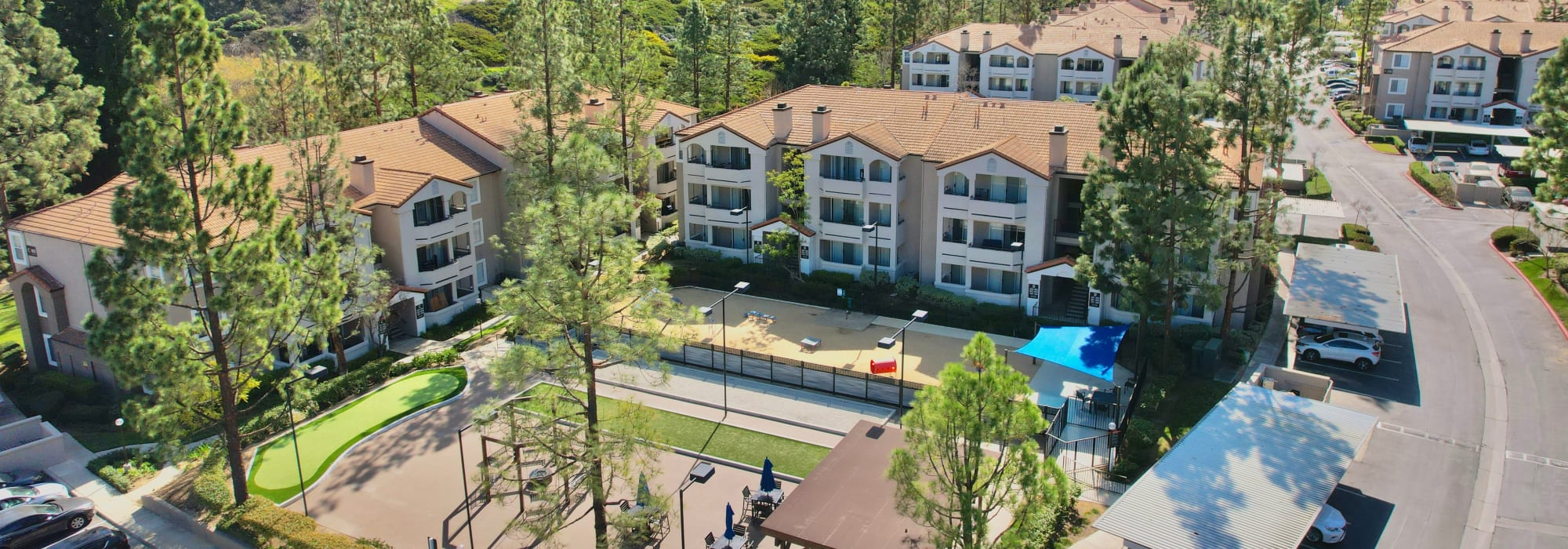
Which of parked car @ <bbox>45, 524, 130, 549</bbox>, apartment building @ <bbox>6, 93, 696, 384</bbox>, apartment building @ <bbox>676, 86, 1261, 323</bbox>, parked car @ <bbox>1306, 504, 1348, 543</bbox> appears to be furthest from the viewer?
apartment building @ <bbox>676, 86, 1261, 323</bbox>

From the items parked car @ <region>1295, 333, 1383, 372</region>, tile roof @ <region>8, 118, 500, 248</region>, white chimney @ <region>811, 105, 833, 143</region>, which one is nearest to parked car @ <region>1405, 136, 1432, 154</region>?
parked car @ <region>1295, 333, 1383, 372</region>

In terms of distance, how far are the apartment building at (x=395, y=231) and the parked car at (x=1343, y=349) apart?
3182 centimetres

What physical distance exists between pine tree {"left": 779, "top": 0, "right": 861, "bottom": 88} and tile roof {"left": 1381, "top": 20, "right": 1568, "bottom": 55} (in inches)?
1701

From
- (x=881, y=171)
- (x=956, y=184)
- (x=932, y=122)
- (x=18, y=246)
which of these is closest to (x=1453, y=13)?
(x=932, y=122)

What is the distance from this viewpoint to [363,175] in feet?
153

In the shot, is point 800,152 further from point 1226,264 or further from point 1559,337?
point 1559,337

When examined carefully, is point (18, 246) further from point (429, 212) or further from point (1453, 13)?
point (1453, 13)

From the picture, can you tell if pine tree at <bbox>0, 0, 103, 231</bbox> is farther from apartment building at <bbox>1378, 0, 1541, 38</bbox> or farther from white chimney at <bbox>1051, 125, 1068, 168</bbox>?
apartment building at <bbox>1378, 0, 1541, 38</bbox>

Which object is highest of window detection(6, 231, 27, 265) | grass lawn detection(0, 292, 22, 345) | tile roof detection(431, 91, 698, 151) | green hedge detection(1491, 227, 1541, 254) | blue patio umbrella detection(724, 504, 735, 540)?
tile roof detection(431, 91, 698, 151)

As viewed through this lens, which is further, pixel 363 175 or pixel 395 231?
pixel 363 175

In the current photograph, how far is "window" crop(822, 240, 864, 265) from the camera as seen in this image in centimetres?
5178

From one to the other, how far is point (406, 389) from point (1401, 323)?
38511mm

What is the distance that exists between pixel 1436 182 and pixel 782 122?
139ft

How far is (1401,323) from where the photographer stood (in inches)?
1581
